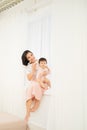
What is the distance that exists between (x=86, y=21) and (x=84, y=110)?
0.99 meters

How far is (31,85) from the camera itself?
2.70 meters

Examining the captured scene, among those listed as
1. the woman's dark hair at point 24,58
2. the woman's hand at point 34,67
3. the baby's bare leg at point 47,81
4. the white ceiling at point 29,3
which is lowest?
the baby's bare leg at point 47,81

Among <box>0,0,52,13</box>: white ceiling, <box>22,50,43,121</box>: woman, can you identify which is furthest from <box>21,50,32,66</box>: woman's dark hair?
<box>0,0,52,13</box>: white ceiling

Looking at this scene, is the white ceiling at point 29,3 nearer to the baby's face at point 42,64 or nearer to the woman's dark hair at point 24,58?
the woman's dark hair at point 24,58

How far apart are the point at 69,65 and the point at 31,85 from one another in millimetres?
721

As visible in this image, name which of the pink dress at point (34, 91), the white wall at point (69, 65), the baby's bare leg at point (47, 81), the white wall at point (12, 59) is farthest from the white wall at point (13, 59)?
the white wall at point (69, 65)

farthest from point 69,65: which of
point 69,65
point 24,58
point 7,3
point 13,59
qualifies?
point 7,3

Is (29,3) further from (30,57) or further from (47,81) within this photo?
(47,81)

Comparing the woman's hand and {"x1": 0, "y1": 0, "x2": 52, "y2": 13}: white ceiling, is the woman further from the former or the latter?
{"x1": 0, "y1": 0, "x2": 52, "y2": 13}: white ceiling

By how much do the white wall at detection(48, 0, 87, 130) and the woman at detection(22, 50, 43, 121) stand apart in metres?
0.37

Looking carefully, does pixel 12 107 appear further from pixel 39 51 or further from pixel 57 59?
pixel 57 59

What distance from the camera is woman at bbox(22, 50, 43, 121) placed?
2.66 m

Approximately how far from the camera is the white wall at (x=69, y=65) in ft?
6.89

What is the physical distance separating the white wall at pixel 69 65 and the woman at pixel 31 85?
366mm
